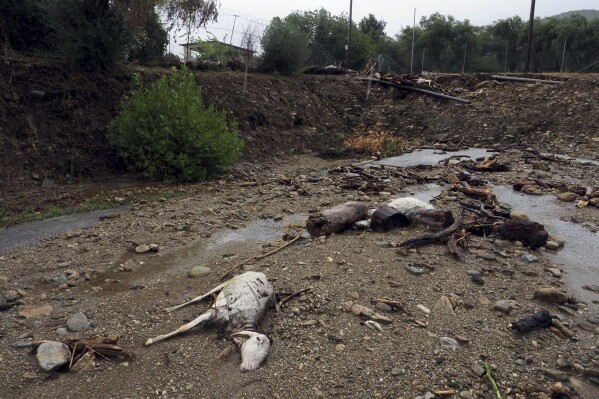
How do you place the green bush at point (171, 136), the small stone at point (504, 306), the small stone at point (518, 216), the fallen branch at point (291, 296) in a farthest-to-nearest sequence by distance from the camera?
the green bush at point (171, 136)
the small stone at point (518, 216)
the small stone at point (504, 306)
the fallen branch at point (291, 296)

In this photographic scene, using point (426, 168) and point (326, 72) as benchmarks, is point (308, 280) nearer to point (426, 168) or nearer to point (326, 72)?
point (426, 168)

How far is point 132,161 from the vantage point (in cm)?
1005

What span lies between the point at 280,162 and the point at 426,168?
3.36 metres

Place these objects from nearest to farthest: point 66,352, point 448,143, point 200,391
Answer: point 200,391
point 66,352
point 448,143

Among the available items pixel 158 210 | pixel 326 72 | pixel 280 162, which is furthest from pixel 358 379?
pixel 326 72

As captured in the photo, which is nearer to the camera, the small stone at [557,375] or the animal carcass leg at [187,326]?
the small stone at [557,375]

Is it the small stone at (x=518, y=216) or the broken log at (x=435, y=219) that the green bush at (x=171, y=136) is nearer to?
the broken log at (x=435, y=219)

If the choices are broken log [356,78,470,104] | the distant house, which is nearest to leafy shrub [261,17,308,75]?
the distant house

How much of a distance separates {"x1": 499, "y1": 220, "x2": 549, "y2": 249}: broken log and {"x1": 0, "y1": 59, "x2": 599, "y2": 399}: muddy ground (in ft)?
0.47

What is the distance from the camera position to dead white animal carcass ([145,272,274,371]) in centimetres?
324

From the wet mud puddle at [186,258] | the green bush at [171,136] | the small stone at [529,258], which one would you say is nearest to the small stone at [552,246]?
the small stone at [529,258]

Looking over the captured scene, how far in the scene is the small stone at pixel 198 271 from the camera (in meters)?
4.73

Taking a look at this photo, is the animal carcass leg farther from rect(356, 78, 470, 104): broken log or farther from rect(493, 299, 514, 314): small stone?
rect(356, 78, 470, 104): broken log

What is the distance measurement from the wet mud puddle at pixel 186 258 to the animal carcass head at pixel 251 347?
4.98 ft
